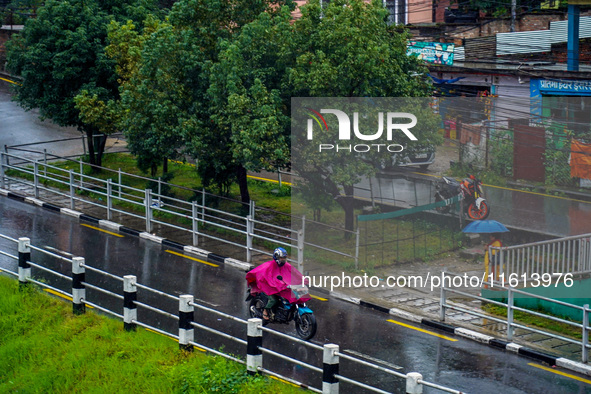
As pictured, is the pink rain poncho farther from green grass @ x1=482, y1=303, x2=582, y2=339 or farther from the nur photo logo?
the nur photo logo

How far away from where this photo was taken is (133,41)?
954 inches

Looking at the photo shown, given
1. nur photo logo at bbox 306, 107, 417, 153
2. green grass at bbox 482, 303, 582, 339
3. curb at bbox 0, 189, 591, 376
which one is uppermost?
nur photo logo at bbox 306, 107, 417, 153

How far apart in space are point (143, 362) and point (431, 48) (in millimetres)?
27448

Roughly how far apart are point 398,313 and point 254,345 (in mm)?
6240

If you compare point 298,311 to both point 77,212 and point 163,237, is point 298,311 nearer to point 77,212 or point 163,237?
point 163,237

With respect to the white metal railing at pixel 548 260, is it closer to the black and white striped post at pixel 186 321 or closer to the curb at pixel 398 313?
the curb at pixel 398 313

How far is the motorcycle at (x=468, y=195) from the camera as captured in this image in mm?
21875

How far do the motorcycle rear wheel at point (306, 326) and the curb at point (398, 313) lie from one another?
284 centimetres

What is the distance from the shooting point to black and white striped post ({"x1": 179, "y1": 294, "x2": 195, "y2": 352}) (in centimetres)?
1090

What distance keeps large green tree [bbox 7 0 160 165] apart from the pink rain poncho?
13296 millimetres

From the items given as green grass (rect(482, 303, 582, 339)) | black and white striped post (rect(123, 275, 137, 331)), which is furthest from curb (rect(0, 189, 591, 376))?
black and white striped post (rect(123, 275, 137, 331))

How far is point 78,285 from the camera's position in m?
12.9

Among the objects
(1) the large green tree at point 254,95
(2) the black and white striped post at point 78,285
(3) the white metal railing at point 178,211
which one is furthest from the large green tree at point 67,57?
(2) the black and white striped post at point 78,285

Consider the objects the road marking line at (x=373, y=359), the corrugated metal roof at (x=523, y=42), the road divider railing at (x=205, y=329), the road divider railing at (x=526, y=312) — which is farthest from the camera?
the corrugated metal roof at (x=523, y=42)
